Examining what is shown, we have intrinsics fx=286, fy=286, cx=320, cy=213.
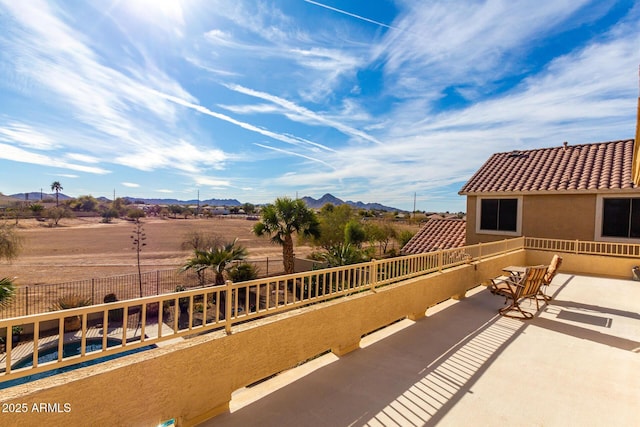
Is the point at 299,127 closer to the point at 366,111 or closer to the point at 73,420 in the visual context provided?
the point at 366,111

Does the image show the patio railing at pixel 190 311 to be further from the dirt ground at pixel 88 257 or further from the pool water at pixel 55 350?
the dirt ground at pixel 88 257

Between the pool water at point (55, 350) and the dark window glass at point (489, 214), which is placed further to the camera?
the dark window glass at point (489, 214)

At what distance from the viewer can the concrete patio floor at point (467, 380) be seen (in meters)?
2.87

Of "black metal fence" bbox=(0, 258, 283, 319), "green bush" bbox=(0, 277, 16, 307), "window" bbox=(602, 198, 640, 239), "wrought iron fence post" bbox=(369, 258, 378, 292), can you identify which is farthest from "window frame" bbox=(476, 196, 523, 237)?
"green bush" bbox=(0, 277, 16, 307)

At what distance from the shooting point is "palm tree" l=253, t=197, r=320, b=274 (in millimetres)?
14984

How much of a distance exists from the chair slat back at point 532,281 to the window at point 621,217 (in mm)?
6995

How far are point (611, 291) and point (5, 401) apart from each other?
11.5 m

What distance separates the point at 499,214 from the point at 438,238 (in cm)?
291

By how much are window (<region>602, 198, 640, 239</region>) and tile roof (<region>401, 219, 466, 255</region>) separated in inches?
190

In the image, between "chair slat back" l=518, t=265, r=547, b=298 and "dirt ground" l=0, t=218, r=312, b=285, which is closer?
"chair slat back" l=518, t=265, r=547, b=298

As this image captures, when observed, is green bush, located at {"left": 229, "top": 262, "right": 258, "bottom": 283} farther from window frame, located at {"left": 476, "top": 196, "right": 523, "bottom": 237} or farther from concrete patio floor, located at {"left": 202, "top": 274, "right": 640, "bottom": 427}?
window frame, located at {"left": 476, "top": 196, "right": 523, "bottom": 237}

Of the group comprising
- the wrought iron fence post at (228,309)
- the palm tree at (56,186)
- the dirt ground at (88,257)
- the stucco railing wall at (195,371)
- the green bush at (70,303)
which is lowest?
the dirt ground at (88,257)

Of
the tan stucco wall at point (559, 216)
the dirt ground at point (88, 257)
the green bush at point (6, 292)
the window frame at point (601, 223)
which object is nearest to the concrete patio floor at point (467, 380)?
the window frame at point (601, 223)

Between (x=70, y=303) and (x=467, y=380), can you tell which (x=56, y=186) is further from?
(x=467, y=380)
